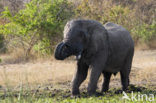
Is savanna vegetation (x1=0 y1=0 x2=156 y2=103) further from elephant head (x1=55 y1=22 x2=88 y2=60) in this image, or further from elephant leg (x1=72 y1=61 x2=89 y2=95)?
elephant head (x1=55 y1=22 x2=88 y2=60)

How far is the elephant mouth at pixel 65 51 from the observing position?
696cm

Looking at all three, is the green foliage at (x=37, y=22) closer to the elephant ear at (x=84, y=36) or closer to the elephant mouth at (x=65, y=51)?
the elephant ear at (x=84, y=36)

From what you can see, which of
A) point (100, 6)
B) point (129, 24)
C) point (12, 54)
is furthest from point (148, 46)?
point (12, 54)

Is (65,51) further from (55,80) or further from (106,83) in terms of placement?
(55,80)

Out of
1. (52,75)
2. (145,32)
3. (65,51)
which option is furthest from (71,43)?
(145,32)

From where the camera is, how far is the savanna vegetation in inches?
366

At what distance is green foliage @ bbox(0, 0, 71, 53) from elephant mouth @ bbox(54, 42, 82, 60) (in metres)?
7.97

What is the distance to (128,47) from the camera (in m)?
8.77

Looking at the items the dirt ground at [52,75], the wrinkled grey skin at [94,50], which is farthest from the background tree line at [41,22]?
the wrinkled grey skin at [94,50]

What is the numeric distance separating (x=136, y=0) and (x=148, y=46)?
4.48m

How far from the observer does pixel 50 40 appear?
51.7 feet

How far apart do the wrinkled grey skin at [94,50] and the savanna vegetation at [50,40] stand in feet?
1.54

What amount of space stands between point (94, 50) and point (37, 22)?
788cm

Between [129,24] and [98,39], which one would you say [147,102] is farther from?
[129,24]
